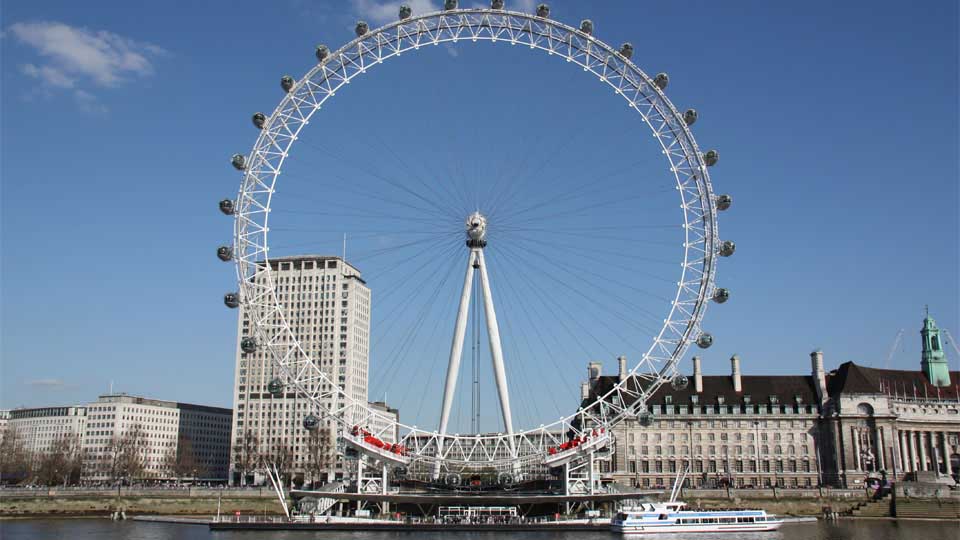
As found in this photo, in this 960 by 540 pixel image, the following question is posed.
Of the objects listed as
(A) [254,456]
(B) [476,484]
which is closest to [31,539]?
(B) [476,484]

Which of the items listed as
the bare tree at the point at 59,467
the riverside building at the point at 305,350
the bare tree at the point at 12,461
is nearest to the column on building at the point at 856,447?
the riverside building at the point at 305,350

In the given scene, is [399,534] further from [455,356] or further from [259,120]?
[259,120]

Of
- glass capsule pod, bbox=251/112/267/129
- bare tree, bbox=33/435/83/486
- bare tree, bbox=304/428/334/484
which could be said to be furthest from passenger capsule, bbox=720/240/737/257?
bare tree, bbox=33/435/83/486

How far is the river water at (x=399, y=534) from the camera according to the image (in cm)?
7262

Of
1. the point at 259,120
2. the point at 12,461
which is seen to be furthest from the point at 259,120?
the point at 12,461

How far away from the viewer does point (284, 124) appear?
76312 millimetres

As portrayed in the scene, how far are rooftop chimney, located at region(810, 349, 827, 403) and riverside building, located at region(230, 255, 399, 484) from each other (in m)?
81.3

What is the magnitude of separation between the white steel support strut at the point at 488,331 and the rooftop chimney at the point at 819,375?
203 ft

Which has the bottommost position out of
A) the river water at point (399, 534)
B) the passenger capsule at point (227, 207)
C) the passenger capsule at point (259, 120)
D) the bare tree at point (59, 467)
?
the river water at point (399, 534)

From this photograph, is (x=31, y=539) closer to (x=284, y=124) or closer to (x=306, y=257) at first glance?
(x=284, y=124)

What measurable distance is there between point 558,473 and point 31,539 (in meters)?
44.7

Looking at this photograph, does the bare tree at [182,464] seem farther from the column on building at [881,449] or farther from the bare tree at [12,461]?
the column on building at [881,449]

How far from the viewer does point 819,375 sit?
124375 mm

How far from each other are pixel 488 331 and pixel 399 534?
18.5m
